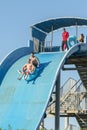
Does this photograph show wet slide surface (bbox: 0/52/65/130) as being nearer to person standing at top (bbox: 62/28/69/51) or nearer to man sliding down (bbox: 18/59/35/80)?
man sliding down (bbox: 18/59/35/80)

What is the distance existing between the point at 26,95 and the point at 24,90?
0.38 meters

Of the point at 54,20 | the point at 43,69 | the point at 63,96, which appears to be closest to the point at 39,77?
the point at 43,69

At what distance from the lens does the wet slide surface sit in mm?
17625

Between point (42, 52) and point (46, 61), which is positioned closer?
point (46, 61)

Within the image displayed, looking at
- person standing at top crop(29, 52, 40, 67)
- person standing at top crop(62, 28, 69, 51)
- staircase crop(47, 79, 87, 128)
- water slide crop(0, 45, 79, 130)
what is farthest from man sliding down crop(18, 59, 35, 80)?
staircase crop(47, 79, 87, 128)

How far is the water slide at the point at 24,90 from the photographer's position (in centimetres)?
1770

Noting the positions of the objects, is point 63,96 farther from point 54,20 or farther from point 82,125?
point 54,20

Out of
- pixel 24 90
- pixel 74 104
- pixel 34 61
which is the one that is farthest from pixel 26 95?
pixel 74 104

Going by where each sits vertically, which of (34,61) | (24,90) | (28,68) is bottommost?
(24,90)

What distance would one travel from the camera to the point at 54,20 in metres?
22.7

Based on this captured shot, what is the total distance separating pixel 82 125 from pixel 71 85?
2.42 meters

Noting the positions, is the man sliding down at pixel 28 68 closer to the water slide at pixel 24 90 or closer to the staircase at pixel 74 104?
the water slide at pixel 24 90

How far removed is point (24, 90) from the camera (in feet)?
62.7

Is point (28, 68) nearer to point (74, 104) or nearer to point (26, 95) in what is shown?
point (26, 95)
